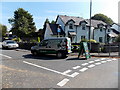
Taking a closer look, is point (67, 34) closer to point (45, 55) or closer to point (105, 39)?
point (105, 39)

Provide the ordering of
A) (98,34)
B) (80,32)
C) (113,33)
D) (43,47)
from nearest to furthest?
(43,47) → (80,32) → (98,34) → (113,33)

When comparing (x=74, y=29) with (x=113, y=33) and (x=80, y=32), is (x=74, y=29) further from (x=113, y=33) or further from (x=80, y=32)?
(x=113, y=33)

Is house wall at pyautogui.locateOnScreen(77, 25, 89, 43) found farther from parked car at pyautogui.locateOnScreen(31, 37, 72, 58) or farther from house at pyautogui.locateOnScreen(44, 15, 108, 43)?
parked car at pyautogui.locateOnScreen(31, 37, 72, 58)

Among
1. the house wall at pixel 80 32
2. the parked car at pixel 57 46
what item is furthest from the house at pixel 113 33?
Answer: the parked car at pixel 57 46

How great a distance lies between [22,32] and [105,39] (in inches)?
1049

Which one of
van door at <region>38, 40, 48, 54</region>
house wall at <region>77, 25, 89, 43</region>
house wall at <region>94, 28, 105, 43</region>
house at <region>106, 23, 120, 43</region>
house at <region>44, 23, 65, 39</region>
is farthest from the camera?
house at <region>106, 23, 120, 43</region>

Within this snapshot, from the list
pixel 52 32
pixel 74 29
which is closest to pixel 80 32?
pixel 74 29

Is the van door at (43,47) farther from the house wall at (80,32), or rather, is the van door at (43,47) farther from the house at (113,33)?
the house at (113,33)

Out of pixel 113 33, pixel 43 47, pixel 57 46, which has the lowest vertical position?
pixel 43 47

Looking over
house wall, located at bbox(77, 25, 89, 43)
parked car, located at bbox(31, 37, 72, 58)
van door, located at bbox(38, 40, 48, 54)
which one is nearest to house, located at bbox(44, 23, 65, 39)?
house wall, located at bbox(77, 25, 89, 43)

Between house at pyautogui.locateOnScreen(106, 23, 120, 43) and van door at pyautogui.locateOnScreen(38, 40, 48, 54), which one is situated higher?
house at pyautogui.locateOnScreen(106, 23, 120, 43)

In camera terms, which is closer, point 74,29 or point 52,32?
point 52,32

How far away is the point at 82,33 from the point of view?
35.0 meters

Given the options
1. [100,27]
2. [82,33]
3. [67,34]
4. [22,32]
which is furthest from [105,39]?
[22,32]
